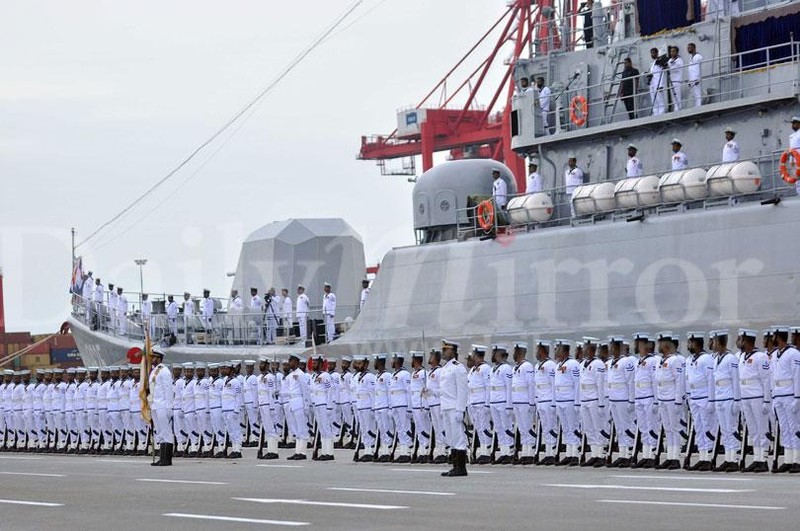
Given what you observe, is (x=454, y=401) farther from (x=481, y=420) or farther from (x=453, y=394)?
(x=481, y=420)

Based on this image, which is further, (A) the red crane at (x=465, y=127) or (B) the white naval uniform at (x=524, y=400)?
(A) the red crane at (x=465, y=127)

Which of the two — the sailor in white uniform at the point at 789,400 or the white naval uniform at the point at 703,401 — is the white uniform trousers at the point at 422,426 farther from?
the sailor in white uniform at the point at 789,400

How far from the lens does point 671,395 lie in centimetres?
1662

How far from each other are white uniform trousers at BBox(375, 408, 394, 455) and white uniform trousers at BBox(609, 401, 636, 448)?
446 cm

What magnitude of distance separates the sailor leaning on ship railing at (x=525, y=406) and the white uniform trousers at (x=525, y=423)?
2cm

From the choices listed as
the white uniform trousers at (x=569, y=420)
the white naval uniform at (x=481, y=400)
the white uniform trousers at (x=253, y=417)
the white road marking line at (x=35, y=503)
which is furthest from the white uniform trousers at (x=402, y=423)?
the white road marking line at (x=35, y=503)

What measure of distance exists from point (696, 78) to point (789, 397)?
27.2ft

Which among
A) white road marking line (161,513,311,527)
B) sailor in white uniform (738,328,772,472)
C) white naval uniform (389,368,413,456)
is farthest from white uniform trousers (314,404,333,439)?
white road marking line (161,513,311,527)

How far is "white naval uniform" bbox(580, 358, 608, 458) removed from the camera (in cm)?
1764

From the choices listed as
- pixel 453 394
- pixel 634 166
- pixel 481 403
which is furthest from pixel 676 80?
pixel 453 394

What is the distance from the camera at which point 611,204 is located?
74.1 ft

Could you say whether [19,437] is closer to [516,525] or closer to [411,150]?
[516,525]

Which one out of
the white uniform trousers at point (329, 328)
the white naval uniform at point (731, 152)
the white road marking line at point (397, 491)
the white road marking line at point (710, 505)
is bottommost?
the white road marking line at point (397, 491)

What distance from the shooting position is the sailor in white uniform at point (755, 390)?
15.5 metres
